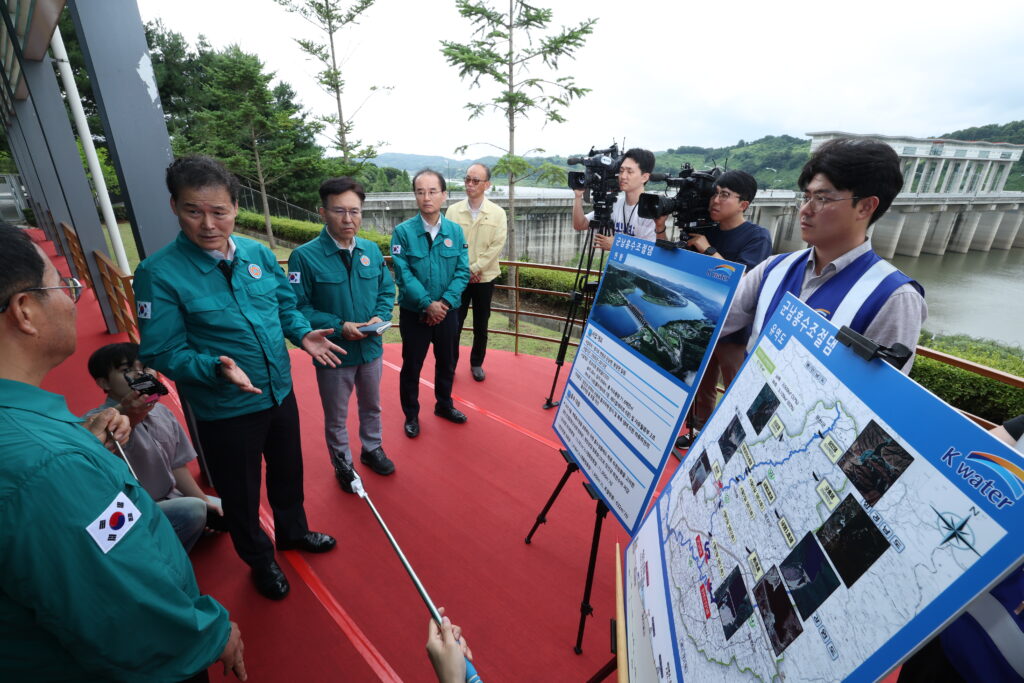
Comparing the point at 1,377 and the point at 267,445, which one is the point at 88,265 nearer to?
the point at 267,445

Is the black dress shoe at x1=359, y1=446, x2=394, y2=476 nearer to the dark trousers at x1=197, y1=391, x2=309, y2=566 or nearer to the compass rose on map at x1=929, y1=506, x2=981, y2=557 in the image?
the dark trousers at x1=197, y1=391, x2=309, y2=566

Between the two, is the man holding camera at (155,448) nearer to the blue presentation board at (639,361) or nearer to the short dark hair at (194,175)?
the short dark hair at (194,175)

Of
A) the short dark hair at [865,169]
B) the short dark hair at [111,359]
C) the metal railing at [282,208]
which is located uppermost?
the short dark hair at [865,169]

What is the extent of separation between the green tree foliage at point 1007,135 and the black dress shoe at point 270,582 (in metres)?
66.9

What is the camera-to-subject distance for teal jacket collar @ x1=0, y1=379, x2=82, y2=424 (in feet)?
2.52

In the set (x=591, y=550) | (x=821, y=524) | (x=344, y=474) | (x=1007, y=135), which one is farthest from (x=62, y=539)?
(x=1007, y=135)

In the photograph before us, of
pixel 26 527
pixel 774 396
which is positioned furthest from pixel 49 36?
pixel 774 396

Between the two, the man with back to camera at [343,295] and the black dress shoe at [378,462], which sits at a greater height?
the man with back to camera at [343,295]

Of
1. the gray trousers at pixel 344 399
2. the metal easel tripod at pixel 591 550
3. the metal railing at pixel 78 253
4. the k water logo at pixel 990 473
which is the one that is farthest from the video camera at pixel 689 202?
the metal railing at pixel 78 253

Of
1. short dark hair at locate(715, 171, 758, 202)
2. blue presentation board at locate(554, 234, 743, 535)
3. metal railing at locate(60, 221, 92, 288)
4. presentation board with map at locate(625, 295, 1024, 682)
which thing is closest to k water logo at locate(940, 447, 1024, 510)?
presentation board with map at locate(625, 295, 1024, 682)

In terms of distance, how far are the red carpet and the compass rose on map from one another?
146 cm

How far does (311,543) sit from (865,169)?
2.82 meters

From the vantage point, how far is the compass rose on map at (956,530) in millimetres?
497

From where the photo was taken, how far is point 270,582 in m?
2.02
